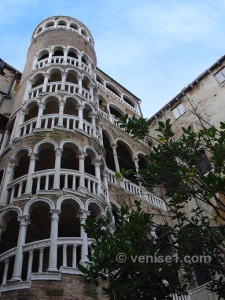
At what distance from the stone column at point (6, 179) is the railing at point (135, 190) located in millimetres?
4612

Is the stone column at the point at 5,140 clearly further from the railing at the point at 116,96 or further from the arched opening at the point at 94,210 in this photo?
the railing at the point at 116,96

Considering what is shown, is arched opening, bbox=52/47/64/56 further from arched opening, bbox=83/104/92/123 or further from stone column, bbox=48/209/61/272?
stone column, bbox=48/209/61/272

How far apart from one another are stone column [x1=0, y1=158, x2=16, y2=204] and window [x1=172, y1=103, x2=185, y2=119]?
41.9 feet

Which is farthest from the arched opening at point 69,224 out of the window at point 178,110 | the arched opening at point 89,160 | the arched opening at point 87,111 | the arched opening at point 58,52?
→ the window at point 178,110

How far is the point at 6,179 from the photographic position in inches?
489

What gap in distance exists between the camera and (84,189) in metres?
11.7

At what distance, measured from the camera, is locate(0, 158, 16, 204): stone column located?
38.4 ft

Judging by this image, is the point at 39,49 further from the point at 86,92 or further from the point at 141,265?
the point at 141,265

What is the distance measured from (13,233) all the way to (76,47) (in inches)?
504

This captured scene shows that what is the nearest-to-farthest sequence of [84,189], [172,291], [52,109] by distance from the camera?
1. [172,291]
2. [84,189]
3. [52,109]

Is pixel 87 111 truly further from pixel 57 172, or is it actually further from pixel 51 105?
pixel 57 172

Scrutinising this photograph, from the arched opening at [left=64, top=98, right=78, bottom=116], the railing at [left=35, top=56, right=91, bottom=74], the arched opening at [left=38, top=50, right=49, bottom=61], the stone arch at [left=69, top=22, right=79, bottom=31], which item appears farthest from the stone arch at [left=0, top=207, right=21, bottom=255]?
the stone arch at [left=69, top=22, right=79, bottom=31]

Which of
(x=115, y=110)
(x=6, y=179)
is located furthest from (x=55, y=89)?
(x=115, y=110)

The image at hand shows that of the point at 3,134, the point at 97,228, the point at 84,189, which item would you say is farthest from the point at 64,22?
the point at 97,228
